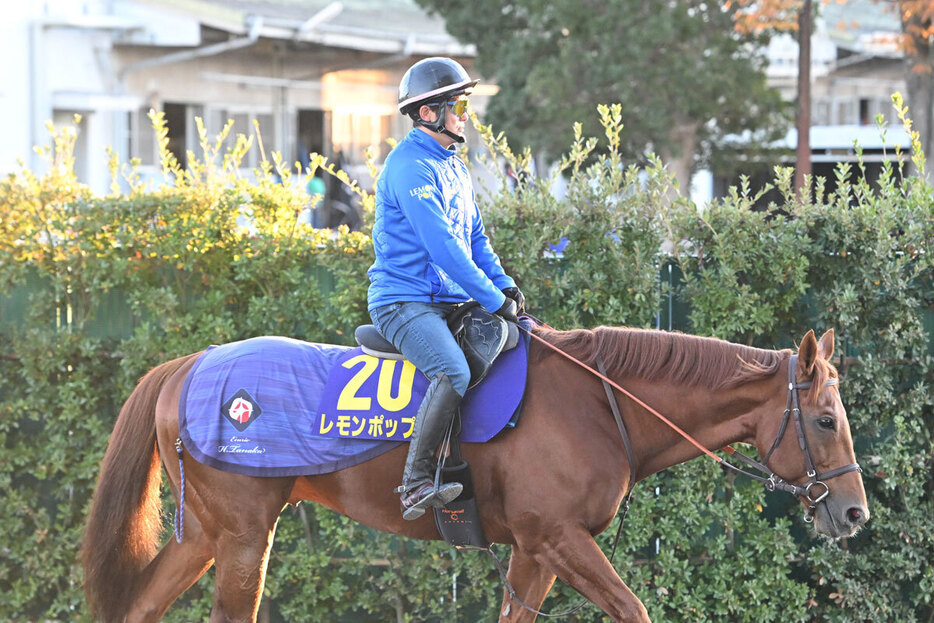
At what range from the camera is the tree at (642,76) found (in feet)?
57.7

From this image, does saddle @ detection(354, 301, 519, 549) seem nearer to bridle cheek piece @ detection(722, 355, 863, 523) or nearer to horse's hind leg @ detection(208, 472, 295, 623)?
horse's hind leg @ detection(208, 472, 295, 623)

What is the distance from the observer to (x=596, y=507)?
4.40 m

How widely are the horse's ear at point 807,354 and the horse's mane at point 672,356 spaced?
14 cm

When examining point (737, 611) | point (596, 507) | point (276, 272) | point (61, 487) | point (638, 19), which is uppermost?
point (638, 19)

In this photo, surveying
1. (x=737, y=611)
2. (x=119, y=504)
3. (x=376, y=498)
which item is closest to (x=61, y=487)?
(x=119, y=504)

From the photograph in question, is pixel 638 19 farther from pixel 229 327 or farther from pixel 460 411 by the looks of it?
pixel 460 411

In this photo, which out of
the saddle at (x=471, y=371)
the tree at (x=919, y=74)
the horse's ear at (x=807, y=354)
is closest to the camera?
the horse's ear at (x=807, y=354)

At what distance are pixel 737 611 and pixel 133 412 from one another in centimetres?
321

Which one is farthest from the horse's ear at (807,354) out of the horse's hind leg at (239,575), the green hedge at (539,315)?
the horse's hind leg at (239,575)

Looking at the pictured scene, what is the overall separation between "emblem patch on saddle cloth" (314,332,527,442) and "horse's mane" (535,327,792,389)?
304mm

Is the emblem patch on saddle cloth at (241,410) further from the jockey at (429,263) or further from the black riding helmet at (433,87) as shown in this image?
the black riding helmet at (433,87)

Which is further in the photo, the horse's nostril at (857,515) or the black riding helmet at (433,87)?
the black riding helmet at (433,87)

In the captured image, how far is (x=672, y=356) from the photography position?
4496 millimetres

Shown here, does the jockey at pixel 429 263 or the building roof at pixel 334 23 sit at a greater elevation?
the building roof at pixel 334 23
